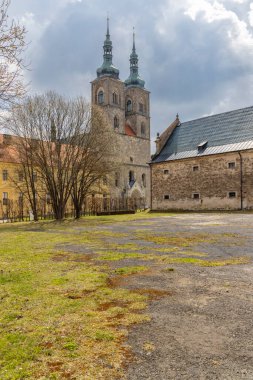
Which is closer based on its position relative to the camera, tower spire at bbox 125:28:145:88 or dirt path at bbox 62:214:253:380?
dirt path at bbox 62:214:253:380

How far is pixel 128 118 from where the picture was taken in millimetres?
75312

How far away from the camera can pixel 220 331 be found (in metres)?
3.77

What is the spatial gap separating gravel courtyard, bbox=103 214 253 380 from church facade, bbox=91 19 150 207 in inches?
2184

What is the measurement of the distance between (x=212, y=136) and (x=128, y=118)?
42.8m

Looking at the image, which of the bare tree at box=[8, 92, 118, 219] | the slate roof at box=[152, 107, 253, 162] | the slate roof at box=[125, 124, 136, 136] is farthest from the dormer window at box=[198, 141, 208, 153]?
the slate roof at box=[125, 124, 136, 136]

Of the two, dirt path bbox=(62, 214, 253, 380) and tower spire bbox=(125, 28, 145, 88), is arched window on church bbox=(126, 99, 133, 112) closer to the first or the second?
tower spire bbox=(125, 28, 145, 88)

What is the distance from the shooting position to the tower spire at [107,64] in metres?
69.2

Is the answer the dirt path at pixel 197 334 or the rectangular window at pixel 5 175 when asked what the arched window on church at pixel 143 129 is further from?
the dirt path at pixel 197 334

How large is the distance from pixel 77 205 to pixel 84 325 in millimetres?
25877

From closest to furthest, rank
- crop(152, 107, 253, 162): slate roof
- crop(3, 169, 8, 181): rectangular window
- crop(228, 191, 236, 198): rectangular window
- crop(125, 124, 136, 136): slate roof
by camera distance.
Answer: crop(228, 191, 236, 198): rectangular window, crop(152, 107, 253, 162): slate roof, crop(3, 169, 8, 181): rectangular window, crop(125, 124, 136, 136): slate roof

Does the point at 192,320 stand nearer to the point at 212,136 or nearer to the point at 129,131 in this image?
the point at 212,136

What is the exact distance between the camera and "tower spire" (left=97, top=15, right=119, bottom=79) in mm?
69188

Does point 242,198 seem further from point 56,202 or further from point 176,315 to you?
point 176,315

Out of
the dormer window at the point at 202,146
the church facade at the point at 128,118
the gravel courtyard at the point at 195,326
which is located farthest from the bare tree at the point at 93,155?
the church facade at the point at 128,118
